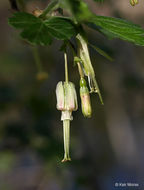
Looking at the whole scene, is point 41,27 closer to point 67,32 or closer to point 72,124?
point 67,32

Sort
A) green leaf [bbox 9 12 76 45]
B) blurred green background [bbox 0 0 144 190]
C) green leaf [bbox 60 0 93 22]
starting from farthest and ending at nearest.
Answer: blurred green background [bbox 0 0 144 190] < green leaf [bbox 9 12 76 45] < green leaf [bbox 60 0 93 22]

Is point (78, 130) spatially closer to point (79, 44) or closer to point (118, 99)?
point (118, 99)

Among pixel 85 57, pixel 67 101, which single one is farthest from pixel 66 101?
pixel 85 57

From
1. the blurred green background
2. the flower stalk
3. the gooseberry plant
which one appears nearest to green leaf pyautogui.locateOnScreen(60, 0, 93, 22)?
the gooseberry plant

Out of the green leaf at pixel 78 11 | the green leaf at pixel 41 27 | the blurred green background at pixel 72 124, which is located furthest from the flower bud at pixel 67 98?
the blurred green background at pixel 72 124

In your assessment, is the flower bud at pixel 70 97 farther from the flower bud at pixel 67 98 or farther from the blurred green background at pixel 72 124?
the blurred green background at pixel 72 124

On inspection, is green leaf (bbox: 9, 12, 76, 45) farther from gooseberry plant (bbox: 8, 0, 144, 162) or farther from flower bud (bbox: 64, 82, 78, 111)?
flower bud (bbox: 64, 82, 78, 111)

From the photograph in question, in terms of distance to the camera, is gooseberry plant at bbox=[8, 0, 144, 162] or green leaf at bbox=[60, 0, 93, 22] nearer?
green leaf at bbox=[60, 0, 93, 22]
